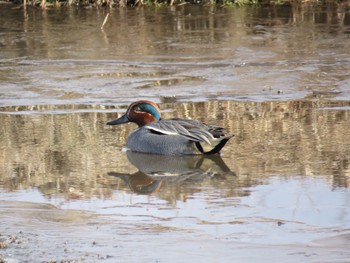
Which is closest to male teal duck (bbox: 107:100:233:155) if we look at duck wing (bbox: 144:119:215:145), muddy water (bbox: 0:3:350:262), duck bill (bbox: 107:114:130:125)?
duck wing (bbox: 144:119:215:145)

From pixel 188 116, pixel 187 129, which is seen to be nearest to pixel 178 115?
pixel 188 116

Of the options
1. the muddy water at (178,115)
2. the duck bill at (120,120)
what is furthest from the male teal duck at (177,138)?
the duck bill at (120,120)

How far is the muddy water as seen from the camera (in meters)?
6.11

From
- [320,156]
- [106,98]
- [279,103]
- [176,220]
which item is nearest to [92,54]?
[106,98]

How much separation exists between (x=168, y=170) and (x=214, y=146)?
22.2 inches

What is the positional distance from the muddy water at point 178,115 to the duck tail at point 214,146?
0.29 ft

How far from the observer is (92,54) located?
47.0 feet

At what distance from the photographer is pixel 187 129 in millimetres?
9000

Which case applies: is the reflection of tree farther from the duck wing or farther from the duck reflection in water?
the duck wing

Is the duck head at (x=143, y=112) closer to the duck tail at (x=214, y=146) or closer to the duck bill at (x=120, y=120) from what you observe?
the duck bill at (x=120, y=120)

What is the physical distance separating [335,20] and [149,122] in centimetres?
777

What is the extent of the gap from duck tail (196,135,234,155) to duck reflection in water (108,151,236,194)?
5 centimetres

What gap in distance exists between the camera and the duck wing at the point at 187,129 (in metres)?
8.81

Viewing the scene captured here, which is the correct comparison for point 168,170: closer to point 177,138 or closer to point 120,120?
point 177,138
